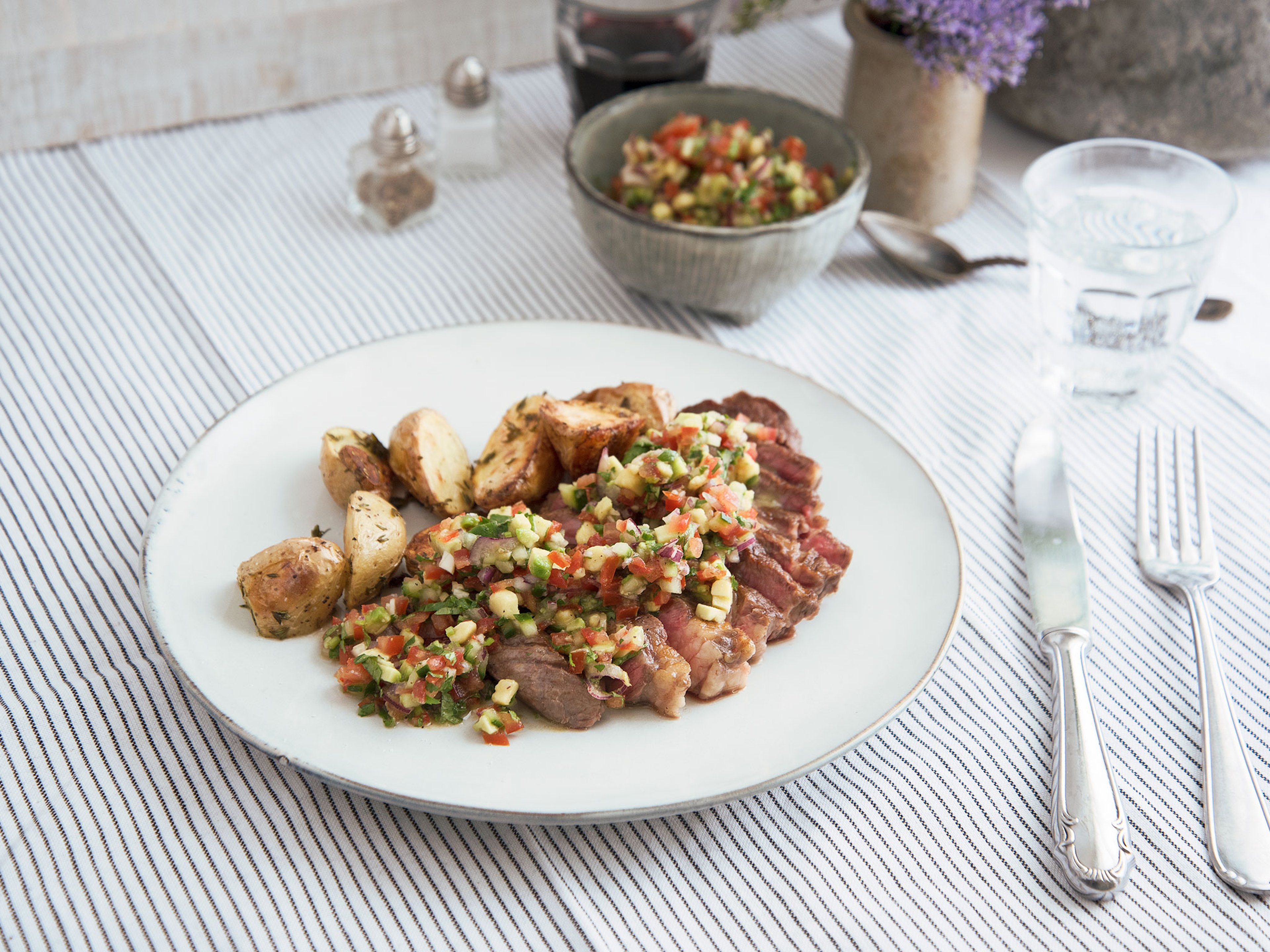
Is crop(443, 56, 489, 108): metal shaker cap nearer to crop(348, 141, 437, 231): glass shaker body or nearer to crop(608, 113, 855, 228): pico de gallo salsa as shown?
crop(348, 141, 437, 231): glass shaker body

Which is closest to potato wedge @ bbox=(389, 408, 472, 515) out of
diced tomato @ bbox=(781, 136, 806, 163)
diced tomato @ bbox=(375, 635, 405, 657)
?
diced tomato @ bbox=(375, 635, 405, 657)

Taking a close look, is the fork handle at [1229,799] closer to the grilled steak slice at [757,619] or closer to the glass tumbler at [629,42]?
the grilled steak slice at [757,619]

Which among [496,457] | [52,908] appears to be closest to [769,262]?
[496,457]

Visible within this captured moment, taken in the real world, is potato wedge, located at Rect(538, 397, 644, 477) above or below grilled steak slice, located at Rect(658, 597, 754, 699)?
above

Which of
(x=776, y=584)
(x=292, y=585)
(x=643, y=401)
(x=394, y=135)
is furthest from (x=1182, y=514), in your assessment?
(x=394, y=135)

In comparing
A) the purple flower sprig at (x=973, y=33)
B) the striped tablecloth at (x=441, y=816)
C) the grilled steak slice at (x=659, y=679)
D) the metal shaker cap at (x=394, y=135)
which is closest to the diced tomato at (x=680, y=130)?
the striped tablecloth at (x=441, y=816)

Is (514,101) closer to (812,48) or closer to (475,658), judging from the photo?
(812,48)

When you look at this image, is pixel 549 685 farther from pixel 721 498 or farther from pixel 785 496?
pixel 785 496
